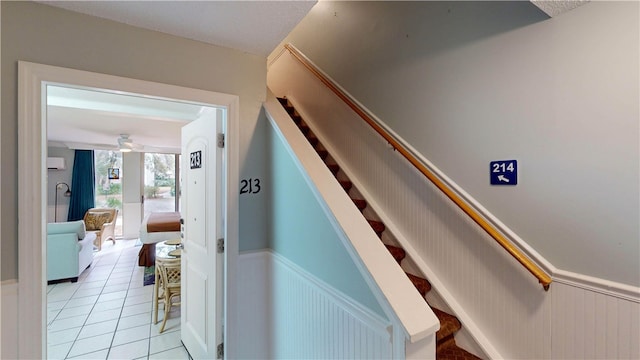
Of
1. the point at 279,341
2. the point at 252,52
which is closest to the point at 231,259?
the point at 279,341

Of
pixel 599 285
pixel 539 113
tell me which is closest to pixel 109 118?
pixel 539 113

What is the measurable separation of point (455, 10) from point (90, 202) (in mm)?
8213

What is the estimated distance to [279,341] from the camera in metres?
1.78

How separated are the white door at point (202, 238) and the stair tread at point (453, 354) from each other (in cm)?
147

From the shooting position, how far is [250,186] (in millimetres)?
1918

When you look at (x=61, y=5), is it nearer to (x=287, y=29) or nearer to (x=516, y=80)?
(x=287, y=29)

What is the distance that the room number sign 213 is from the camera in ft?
6.21

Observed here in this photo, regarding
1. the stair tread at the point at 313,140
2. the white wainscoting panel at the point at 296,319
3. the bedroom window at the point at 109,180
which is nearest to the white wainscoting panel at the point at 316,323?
the white wainscoting panel at the point at 296,319

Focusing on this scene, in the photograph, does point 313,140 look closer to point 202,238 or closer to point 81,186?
point 202,238

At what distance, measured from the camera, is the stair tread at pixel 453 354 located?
1.69 m

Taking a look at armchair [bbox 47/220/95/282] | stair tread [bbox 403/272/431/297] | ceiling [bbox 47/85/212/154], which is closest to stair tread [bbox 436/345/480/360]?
stair tread [bbox 403/272/431/297]

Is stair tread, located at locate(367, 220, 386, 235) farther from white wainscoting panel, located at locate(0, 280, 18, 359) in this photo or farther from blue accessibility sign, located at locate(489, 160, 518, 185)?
white wainscoting panel, located at locate(0, 280, 18, 359)

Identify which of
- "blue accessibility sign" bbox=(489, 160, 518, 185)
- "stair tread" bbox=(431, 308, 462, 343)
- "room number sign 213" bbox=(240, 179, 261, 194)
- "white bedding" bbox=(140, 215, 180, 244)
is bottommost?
"stair tread" bbox=(431, 308, 462, 343)

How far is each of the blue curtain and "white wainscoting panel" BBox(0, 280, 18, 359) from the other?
6665 mm
